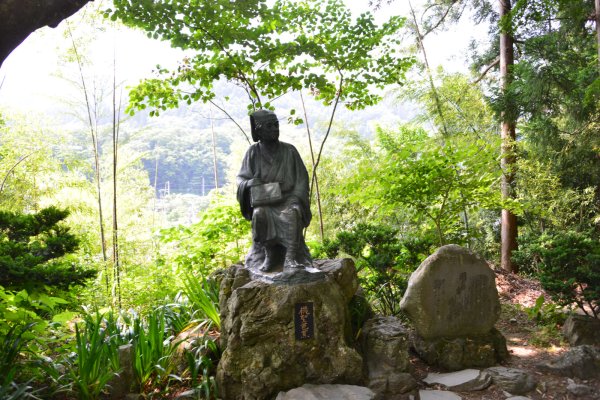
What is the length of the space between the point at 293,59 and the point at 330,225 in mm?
6322

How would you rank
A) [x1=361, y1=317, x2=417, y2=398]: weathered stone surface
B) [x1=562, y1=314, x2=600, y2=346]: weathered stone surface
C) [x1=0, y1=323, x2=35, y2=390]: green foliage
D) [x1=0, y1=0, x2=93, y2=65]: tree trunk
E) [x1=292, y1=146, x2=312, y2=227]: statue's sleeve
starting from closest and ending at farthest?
[x1=0, y1=0, x2=93, y2=65]: tree trunk → [x1=0, y1=323, x2=35, y2=390]: green foliage → [x1=361, y1=317, x2=417, y2=398]: weathered stone surface → [x1=292, y1=146, x2=312, y2=227]: statue's sleeve → [x1=562, y1=314, x2=600, y2=346]: weathered stone surface

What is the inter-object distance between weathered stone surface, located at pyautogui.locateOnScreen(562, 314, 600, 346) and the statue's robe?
9.91ft

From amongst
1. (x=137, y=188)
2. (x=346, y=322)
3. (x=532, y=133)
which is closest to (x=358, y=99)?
(x=346, y=322)

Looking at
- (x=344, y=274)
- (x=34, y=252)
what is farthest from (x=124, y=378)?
(x=344, y=274)

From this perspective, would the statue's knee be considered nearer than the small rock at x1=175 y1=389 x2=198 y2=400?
No

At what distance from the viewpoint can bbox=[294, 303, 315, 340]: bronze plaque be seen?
3367 mm

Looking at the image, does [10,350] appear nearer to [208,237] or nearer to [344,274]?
[344,274]

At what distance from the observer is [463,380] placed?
12.5 feet

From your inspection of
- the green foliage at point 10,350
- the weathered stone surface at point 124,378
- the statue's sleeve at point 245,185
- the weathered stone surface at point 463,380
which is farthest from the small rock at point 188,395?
the weathered stone surface at point 463,380

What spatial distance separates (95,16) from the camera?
7223 millimetres

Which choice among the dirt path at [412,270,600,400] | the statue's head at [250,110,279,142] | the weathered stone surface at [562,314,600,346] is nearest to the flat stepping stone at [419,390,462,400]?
the dirt path at [412,270,600,400]

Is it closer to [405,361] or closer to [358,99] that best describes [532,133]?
[358,99]

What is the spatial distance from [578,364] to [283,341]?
2723 millimetres

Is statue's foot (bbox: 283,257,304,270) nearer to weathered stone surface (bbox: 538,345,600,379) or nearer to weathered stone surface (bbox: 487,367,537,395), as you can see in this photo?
weathered stone surface (bbox: 487,367,537,395)
